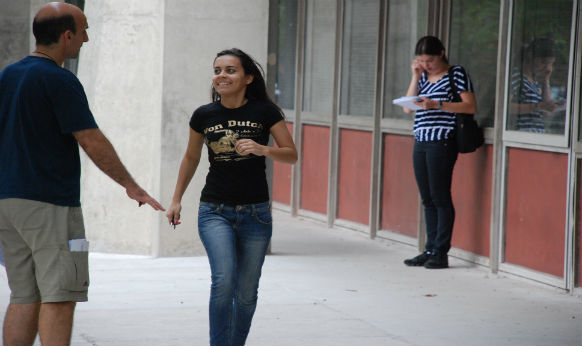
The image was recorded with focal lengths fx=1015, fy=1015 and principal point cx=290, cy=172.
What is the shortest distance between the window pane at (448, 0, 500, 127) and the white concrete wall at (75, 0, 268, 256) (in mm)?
1801

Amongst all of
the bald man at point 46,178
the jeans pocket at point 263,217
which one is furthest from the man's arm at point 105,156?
the jeans pocket at point 263,217

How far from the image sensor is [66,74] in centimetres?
457

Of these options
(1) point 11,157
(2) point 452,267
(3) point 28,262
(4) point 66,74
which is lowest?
(2) point 452,267

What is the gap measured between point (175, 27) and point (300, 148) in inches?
157

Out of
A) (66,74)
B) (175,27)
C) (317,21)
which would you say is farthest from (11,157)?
(317,21)

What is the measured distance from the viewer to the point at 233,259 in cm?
510

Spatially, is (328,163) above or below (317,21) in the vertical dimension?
below

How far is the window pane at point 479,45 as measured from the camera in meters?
8.99

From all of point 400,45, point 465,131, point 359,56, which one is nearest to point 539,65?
point 465,131

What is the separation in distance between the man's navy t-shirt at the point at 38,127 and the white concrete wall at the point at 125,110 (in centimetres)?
468

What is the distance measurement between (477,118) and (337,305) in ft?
9.07

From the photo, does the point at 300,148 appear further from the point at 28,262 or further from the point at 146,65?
the point at 28,262

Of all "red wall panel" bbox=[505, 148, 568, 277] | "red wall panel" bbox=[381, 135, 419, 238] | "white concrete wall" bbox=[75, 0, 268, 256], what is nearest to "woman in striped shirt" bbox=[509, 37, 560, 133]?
"red wall panel" bbox=[505, 148, 568, 277]

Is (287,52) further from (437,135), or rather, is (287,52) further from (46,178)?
(46,178)
